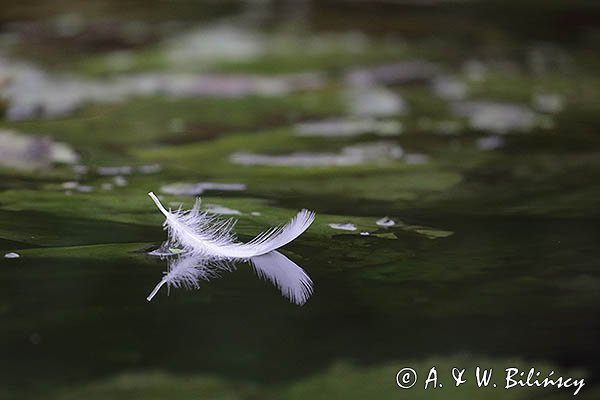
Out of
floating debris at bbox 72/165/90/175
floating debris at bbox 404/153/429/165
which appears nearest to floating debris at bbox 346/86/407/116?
floating debris at bbox 404/153/429/165

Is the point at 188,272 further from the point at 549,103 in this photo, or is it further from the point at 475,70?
the point at 475,70

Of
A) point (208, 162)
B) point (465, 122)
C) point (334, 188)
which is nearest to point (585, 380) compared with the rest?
point (334, 188)

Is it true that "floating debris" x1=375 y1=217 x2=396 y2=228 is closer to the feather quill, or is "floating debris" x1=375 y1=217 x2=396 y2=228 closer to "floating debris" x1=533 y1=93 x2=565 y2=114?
the feather quill

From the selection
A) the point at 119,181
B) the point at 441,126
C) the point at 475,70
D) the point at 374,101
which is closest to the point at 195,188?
the point at 119,181

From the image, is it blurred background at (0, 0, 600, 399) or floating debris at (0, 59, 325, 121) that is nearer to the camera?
blurred background at (0, 0, 600, 399)

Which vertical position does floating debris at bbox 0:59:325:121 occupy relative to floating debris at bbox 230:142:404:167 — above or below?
above

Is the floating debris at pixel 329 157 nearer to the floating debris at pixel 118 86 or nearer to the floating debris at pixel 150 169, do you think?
the floating debris at pixel 150 169

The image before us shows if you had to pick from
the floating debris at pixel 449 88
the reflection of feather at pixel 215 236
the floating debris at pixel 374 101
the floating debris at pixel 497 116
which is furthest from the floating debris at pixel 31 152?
the floating debris at pixel 449 88
